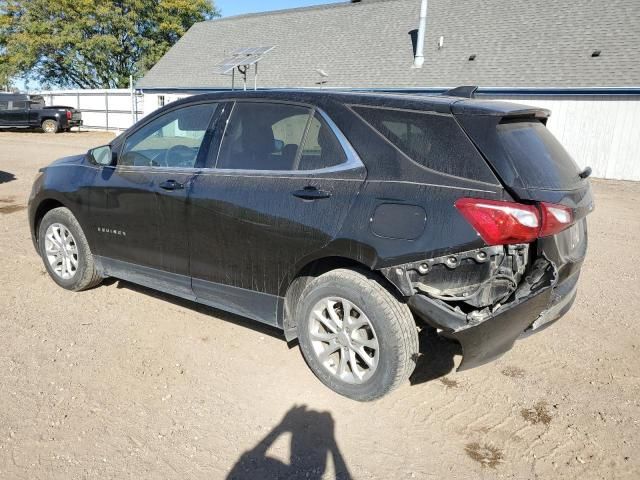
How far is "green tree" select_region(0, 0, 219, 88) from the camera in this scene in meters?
35.4

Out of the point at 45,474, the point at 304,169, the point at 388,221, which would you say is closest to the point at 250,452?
the point at 45,474

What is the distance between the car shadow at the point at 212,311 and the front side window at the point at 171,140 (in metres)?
1.24

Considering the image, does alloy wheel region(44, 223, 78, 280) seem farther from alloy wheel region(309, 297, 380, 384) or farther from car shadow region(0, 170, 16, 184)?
car shadow region(0, 170, 16, 184)

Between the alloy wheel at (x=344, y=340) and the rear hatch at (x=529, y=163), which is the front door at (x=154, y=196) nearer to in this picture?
the alloy wheel at (x=344, y=340)

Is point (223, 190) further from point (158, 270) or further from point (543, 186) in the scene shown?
point (543, 186)

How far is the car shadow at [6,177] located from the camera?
11.1 metres

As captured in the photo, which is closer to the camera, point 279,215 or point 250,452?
point 250,452

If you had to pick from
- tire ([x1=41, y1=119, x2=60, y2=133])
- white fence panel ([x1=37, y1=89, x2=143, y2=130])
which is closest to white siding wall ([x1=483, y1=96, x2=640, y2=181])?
white fence panel ([x1=37, y1=89, x2=143, y2=130])

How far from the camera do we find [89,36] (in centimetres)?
3694

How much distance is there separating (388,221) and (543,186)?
2.79 feet

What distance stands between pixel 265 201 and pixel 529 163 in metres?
1.58

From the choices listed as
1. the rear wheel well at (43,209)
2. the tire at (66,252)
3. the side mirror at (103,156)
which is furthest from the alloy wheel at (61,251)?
the side mirror at (103,156)

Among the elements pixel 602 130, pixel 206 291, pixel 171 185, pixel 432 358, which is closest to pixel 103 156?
pixel 171 185

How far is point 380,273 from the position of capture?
10.1 feet
